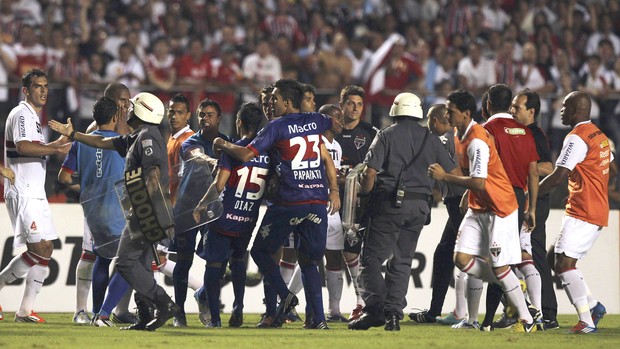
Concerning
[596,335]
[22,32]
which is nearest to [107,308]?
[596,335]

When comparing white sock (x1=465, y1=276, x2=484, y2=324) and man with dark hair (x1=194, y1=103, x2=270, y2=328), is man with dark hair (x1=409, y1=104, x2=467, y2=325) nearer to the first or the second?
white sock (x1=465, y1=276, x2=484, y2=324)

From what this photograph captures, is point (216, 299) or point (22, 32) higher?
point (22, 32)

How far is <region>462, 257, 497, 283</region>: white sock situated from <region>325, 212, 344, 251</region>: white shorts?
250 centimetres

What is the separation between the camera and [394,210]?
39.7 ft

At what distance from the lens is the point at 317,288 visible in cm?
1216

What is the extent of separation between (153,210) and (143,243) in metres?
0.33

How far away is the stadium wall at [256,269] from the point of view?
15.5 m

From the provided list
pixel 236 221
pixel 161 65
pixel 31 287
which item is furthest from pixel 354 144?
pixel 161 65

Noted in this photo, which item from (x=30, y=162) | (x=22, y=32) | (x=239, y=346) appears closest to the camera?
(x=239, y=346)

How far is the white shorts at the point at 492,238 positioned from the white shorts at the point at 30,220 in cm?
455

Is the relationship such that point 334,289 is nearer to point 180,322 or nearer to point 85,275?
point 180,322

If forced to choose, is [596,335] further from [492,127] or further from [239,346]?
[239,346]

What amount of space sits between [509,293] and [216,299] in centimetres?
297

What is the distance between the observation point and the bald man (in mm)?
12461
